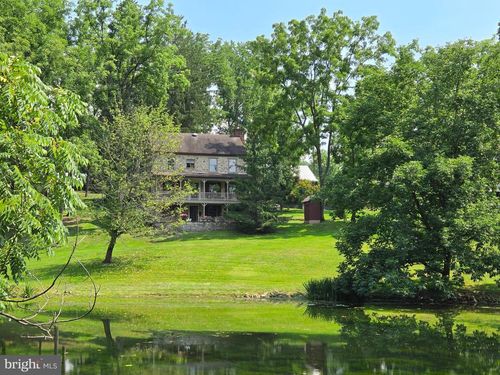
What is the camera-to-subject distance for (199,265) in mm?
36031

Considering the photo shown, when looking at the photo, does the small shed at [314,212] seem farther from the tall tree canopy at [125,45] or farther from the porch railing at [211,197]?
the tall tree canopy at [125,45]

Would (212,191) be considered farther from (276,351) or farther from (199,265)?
(276,351)

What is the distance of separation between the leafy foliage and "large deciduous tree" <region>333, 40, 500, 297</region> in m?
19.1

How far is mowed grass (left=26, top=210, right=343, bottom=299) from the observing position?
30.3 m

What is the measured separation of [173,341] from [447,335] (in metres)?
9.05

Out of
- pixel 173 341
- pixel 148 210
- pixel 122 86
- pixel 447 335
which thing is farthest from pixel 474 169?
pixel 122 86

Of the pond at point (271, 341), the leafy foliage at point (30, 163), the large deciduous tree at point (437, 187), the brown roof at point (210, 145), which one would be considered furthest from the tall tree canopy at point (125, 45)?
the leafy foliage at point (30, 163)

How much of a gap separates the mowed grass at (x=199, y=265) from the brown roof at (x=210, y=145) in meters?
15.3

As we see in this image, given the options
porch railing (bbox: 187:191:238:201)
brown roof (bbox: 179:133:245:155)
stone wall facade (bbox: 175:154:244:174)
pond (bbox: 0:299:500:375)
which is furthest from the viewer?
brown roof (bbox: 179:133:245:155)

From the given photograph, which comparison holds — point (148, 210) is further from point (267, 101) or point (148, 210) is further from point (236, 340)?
A: point (267, 101)

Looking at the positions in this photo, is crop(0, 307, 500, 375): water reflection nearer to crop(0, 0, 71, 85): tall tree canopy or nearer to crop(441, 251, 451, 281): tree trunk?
crop(441, 251, 451, 281): tree trunk

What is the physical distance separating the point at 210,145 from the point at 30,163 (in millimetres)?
55585

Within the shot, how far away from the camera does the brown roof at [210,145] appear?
61759mm

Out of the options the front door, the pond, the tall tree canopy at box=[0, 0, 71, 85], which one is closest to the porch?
the front door
